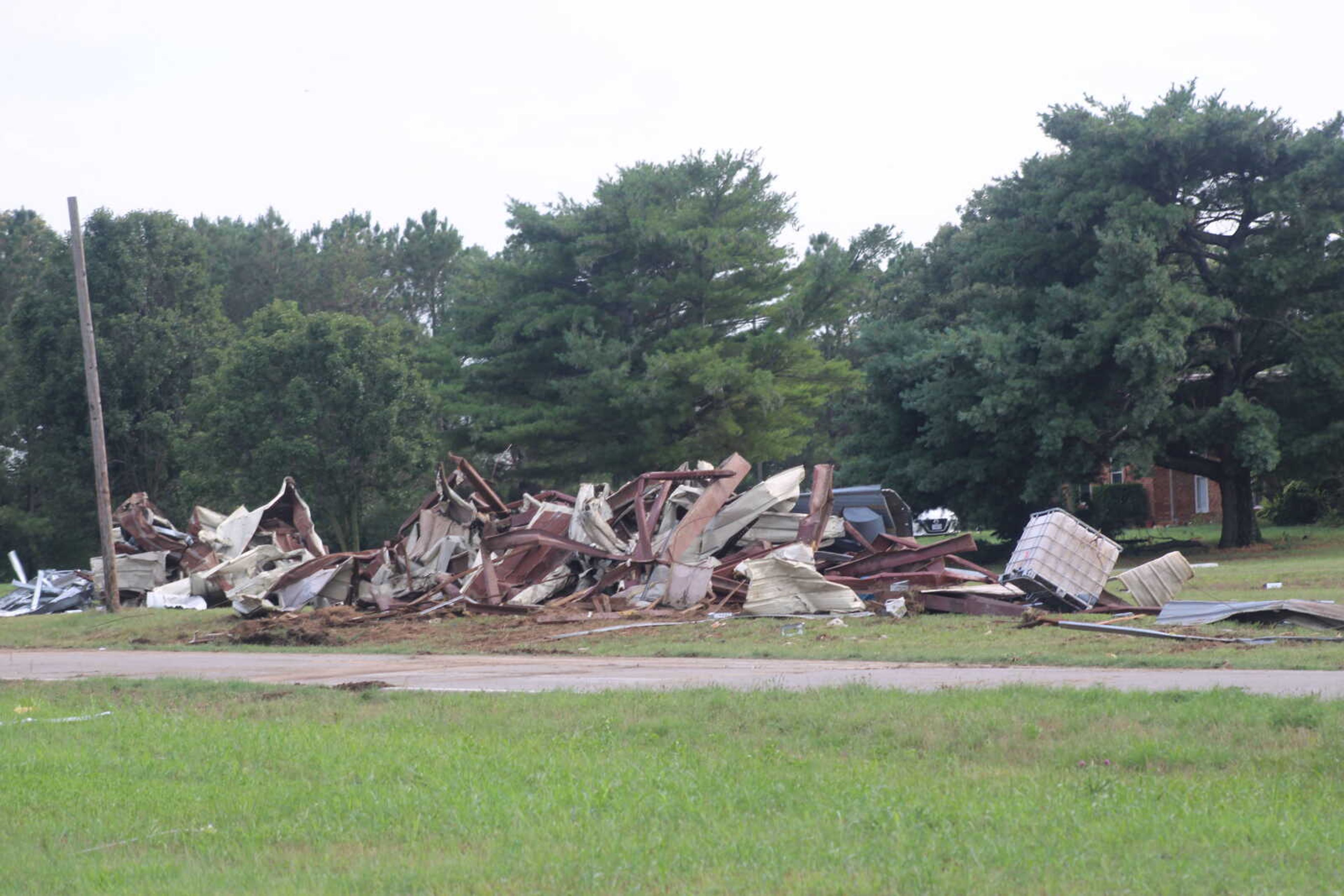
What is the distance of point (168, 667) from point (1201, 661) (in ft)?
39.4

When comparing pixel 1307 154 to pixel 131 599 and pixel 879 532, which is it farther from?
pixel 131 599

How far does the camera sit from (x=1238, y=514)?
42469 mm

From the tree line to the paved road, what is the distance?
83.8 ft

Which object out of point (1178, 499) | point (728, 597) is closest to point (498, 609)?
point (728, 597)

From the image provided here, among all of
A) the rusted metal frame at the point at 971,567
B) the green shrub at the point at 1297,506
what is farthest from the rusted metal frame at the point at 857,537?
the green shrub at the point at 1297,506

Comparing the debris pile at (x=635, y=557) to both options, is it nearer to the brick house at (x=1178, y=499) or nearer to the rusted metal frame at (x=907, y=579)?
the rusted metal frame at (x=907, y=579)

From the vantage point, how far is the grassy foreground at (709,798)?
589 cm

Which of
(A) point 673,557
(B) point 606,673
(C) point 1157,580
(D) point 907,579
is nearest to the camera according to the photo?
(B) point 606,673

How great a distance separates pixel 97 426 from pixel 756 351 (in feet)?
84.3

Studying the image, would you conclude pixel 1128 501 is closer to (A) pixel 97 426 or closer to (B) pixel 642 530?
(B) pixel 642 530

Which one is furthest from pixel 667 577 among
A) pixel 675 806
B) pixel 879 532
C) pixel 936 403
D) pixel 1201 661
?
pixel 936 403

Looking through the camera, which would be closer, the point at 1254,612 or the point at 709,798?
the point at 709,798

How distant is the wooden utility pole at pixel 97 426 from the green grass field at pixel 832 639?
886 millimetres

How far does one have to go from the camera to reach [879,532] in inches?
969
